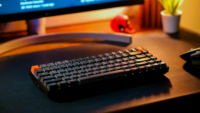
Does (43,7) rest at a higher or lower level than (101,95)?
higher

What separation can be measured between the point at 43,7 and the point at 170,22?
0.46 m

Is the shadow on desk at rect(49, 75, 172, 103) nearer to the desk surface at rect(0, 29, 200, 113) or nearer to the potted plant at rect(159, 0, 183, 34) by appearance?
Result: the desk surface at rect(0, 29, 200, 113)

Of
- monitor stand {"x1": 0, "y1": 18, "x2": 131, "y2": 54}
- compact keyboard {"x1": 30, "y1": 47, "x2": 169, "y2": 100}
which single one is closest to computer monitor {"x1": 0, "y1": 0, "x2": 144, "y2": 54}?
monitor stand {"x1": 0, "y1": 18, "x2": 131, "y2": 54}

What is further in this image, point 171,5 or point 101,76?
point 171,5

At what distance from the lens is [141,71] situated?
1.96 ft

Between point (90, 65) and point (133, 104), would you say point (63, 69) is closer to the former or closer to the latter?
point (90, 65)

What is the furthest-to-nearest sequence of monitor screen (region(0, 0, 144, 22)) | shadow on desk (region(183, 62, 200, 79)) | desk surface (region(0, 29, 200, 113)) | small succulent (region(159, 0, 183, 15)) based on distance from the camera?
small succulent (region(159, 0, 183, 15)) < monitor screen (region(0, 0, 144, 22)) < shadow on desk (region(183, 62, 200, 79)) < desk surface (region(0, 29, 200, 113))

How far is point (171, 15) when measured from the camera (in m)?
0.92

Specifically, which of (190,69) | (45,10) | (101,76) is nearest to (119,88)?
(101,76)

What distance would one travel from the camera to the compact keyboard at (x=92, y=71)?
54 cm

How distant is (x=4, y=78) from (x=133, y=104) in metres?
0.35

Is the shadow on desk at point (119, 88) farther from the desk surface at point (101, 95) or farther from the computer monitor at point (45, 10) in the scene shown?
the computer monitor at point (45, 10)

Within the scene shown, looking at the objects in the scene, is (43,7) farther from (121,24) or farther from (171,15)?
(171,15)

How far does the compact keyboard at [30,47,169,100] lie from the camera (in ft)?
1.77
